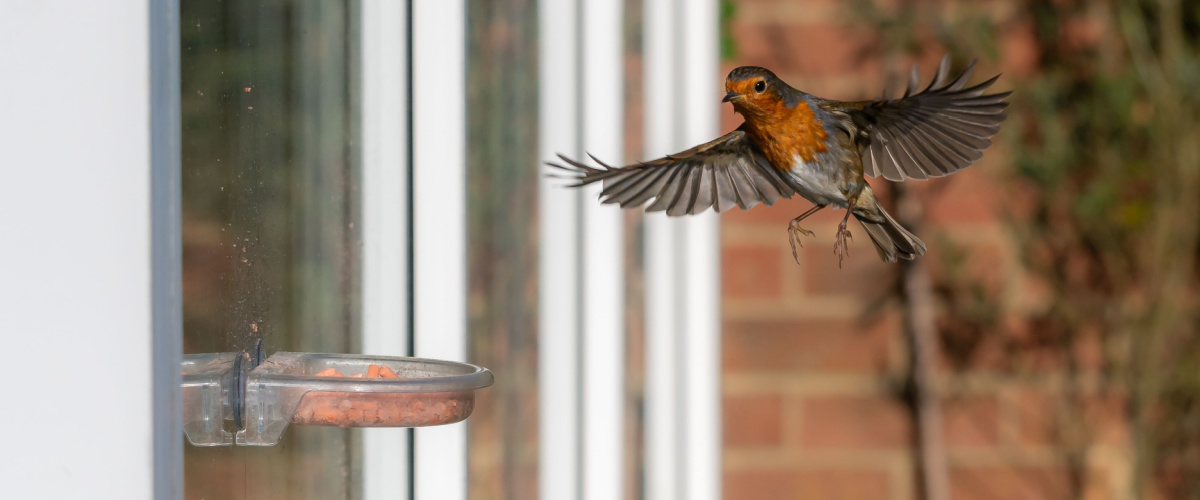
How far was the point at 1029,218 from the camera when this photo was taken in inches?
77.4

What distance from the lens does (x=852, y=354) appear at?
77.5 inches

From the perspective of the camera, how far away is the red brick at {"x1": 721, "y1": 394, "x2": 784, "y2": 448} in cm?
195

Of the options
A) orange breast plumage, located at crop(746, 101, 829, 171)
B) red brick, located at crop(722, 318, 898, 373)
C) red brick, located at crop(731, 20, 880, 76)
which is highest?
red brick, located at crop(731, 20, 880, 76)

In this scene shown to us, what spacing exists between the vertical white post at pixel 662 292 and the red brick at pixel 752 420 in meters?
0.70

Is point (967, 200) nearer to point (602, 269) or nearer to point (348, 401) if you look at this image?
point (602, 269)

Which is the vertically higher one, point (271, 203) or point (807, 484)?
point (271, 203)

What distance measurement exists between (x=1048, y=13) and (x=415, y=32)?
5.12 feet

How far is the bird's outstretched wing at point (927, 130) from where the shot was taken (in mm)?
634

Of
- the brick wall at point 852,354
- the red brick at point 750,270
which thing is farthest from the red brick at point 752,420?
the red brick at point 750,270

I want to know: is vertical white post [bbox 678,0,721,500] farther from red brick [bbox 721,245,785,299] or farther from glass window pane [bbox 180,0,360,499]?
red brick [bbox 721,245,785,299]

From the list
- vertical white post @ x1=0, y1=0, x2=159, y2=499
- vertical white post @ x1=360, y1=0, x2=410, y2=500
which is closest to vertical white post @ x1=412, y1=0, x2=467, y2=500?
vertical white post @ x1=360, y1=0, x2=410, y2=500

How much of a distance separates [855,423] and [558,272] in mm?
1159

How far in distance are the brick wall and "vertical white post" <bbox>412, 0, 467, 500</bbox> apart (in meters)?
1.20

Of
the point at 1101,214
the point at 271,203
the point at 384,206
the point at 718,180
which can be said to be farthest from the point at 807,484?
the point at 271,203
